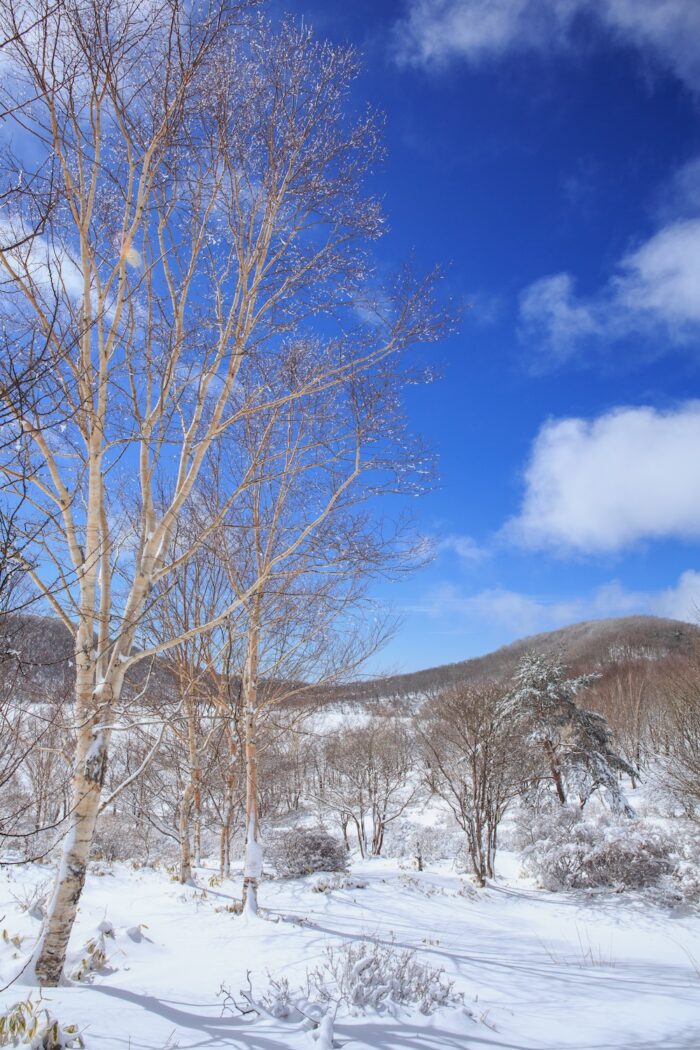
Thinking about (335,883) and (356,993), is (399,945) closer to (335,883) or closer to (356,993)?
(356,993)

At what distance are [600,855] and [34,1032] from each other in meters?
13.6

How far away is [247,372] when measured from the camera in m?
5.38

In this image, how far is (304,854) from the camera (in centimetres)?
1245

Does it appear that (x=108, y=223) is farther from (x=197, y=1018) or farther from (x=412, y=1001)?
(x=412, y=1001)

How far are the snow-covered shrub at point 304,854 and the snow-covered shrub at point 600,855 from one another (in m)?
5.15

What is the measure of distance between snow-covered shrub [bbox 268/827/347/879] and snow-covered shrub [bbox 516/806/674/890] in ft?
16.9

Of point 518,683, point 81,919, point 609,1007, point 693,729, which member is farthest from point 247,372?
point 518,683

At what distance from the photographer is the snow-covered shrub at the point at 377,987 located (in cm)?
391

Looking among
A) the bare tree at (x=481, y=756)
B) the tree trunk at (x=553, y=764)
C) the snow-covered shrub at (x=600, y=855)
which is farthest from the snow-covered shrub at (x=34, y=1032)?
the tree trunk at (x=553, y=764)

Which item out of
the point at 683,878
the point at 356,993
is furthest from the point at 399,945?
the point at 683,878

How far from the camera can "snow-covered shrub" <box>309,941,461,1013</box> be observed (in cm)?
391

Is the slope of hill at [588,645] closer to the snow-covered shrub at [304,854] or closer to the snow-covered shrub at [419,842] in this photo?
the snow-covered shrub at [419,842]

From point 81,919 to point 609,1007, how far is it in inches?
252

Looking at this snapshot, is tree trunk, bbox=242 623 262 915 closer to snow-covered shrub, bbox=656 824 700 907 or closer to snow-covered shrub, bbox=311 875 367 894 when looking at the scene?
snow-covered shrub, bbox=311 875 367 894
